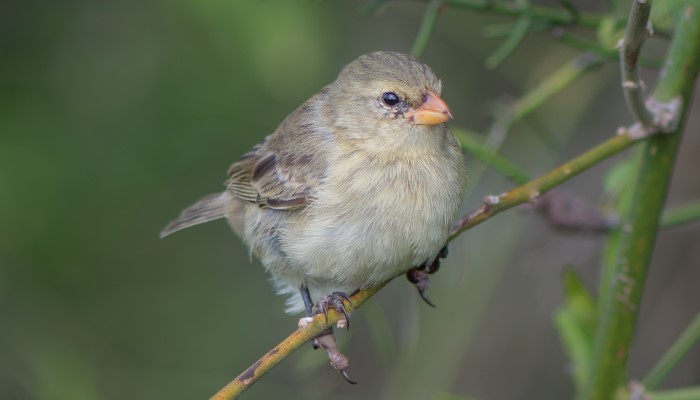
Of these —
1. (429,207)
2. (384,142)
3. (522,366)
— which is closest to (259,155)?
(384,142)

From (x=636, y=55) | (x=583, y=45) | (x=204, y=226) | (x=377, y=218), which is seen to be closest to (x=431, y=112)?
(x=377, y=218)

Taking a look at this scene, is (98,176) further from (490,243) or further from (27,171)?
(490,243)

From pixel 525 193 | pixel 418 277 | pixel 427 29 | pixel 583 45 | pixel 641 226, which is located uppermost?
pixel 427 29

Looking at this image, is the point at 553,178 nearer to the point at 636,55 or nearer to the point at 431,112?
the point at 636,55

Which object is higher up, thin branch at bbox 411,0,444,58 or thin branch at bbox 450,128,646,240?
thin branch at bbox 411,0,444,58

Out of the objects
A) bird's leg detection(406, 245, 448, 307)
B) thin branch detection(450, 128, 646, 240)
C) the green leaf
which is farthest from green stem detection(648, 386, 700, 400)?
bird's leg detection(406, 245, 448, 307)

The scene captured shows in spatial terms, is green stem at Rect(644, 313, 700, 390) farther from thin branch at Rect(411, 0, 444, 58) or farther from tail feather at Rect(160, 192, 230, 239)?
tail feather at Rect(160, 192, 230, 239)
